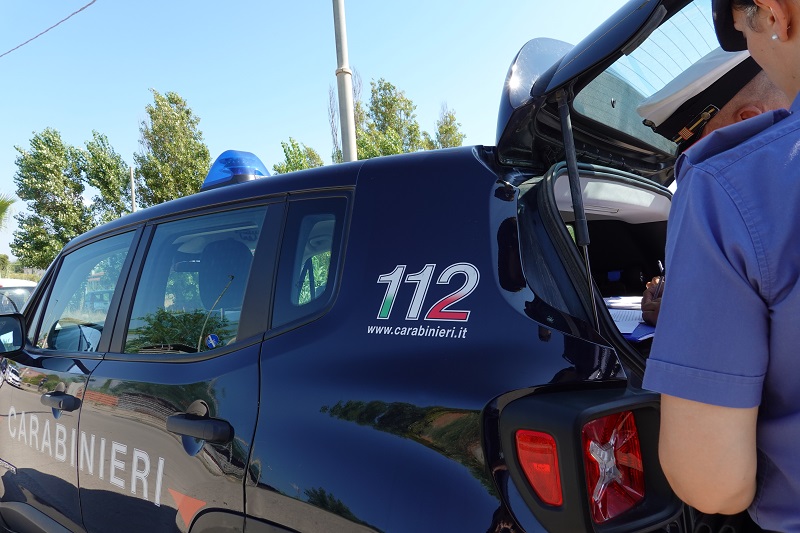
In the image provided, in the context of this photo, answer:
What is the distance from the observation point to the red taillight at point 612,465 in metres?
1.05

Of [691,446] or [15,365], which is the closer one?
[691,446]

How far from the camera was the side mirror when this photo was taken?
8.63ft

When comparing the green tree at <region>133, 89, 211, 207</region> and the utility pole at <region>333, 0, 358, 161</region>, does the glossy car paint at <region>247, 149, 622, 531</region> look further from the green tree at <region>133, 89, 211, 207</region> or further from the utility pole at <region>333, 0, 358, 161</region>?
the green tree at <region>133, 89, 211, 207</region>

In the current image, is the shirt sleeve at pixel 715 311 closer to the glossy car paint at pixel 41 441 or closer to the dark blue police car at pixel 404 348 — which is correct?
the dark blue police car at pixel 404 348

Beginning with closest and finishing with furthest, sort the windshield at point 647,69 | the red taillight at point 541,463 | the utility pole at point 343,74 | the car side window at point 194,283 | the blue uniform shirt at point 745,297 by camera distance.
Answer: the blue uniform shirt at point 745,297
the red taillight at point 541,463
the windshield at point 647,69
the car side window at point 194,283
the utility pole at point 343,74

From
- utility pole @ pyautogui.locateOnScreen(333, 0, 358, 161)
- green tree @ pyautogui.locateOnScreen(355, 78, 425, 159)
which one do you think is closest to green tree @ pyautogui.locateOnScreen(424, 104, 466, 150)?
green tree @ pyautogui.locateOnScreen(355, 78, 425, 159)

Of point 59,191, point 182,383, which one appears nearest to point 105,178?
point 59,191

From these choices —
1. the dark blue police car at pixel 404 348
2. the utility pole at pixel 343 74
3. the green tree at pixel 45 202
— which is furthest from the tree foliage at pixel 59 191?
the dark blue police car at pixel 404 348

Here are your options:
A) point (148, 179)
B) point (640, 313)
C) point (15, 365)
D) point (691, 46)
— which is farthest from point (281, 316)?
point (148, 179)

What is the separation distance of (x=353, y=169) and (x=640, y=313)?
4.49ft

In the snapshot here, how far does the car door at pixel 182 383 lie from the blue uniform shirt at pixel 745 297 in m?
1.09

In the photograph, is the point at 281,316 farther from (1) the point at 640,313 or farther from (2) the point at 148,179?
(2) the point at 148,179

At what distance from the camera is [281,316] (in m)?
1.58

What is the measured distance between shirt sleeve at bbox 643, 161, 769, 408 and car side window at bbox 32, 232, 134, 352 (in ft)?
6.96
